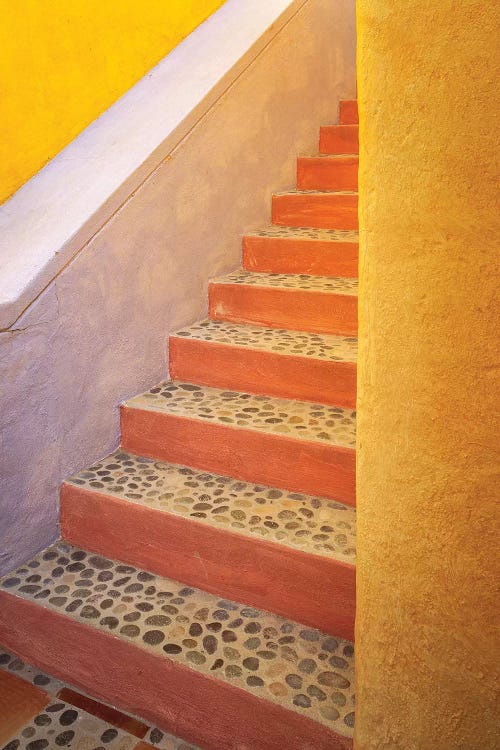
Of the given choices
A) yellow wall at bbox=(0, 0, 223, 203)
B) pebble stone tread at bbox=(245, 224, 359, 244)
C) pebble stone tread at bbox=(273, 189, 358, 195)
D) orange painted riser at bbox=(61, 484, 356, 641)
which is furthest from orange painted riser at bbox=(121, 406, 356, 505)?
pebble stone tread at bbox=(273, 189, 358, 195)

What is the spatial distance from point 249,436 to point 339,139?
220 centimetres

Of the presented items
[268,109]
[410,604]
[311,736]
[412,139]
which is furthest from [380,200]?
[268,109]

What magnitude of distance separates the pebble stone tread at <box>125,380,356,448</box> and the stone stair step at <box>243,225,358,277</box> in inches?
30.5

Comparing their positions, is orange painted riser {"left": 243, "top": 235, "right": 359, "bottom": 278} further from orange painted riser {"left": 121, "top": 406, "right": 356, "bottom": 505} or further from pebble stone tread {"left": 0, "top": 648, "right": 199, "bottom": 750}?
pebble stone tread {"left": 0, "top": 648, "right": 199, "bottom": 750}

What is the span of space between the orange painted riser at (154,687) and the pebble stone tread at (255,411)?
0.75m

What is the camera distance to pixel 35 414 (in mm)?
1909

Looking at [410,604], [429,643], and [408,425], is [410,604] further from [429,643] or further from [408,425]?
[408,425]

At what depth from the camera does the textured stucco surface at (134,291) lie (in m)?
1.88

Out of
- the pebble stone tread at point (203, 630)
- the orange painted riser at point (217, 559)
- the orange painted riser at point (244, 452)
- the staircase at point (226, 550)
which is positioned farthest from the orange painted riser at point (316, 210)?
the pebble stone tread at point (203, 630)

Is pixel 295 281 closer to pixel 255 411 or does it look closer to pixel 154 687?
pixel 255 411

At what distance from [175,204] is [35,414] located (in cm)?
100

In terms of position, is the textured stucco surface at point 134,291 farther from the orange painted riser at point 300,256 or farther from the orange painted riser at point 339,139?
the orange painted riser at point 339,139

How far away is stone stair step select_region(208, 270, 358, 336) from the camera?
8.05ft

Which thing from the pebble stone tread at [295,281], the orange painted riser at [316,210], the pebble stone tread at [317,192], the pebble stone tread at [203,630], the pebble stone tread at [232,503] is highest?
the pebble stone tread at [317,192]
